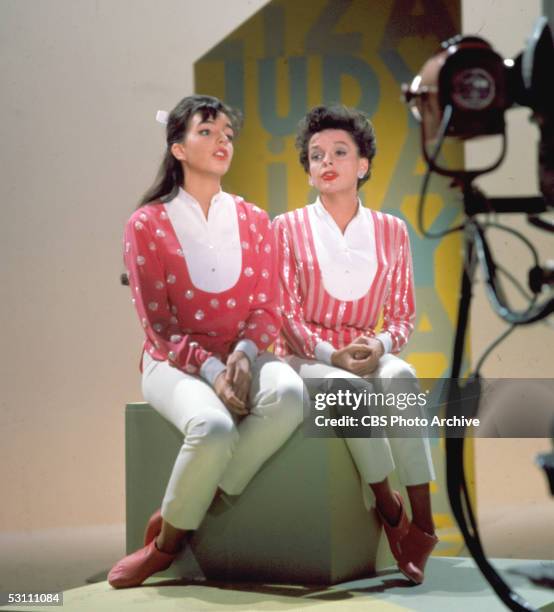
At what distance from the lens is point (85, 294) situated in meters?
4.41

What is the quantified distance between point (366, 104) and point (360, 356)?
1562 mm

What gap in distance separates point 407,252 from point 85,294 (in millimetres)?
1661

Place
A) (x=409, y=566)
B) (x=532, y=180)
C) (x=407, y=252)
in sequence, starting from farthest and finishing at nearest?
(x=532, y=180), (x=407, y=252), (x=409, y=566)

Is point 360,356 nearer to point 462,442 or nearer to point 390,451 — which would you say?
point 390,451

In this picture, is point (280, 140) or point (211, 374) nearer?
point (211, 374)

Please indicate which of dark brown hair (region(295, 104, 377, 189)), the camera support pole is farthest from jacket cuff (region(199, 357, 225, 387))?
the camera support pole

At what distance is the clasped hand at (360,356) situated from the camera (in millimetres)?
3006

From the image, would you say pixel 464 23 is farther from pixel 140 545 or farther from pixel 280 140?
pixel 140 545

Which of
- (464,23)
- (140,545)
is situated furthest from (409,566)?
(464,23)

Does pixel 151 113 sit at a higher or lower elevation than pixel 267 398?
higher

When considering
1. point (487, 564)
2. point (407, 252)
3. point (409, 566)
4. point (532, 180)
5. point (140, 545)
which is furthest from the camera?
point (532, 180)

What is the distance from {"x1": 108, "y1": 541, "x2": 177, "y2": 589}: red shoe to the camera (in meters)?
2.83

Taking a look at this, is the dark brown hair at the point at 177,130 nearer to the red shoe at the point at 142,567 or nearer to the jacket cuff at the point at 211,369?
the jacket cuff at the point at 211,369

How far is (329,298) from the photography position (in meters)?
3.20
